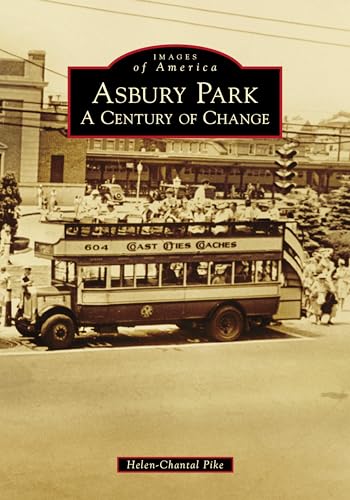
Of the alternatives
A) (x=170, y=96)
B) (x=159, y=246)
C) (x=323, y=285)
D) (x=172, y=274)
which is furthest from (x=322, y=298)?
(x=170, y=96)

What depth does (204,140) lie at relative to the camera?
3688 mm

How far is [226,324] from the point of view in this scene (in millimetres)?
3783

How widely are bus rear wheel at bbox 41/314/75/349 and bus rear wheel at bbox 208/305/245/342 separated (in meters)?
0.70

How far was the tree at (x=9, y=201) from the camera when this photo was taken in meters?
3.53

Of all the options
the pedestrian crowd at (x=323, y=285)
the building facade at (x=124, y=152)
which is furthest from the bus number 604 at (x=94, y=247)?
the pedestrian crowd at (x=323, y=285)

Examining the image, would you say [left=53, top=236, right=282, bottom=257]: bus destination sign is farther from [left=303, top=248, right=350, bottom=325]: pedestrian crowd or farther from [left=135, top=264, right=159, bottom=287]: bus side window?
[left=303, top=248, right=350, bottom=325]: pedestrian crowd

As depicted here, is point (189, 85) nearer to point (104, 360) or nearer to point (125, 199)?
point (125, 199)

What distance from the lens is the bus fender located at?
3525 millimetres

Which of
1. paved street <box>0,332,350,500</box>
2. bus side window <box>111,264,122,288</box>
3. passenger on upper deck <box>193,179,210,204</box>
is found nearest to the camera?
paved street <box>0,332,350,500</box>

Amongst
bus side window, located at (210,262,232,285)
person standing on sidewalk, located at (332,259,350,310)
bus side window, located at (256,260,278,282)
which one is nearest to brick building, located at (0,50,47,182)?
bus side window, located at (210,262,232,285)

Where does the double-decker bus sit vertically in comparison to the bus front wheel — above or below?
above

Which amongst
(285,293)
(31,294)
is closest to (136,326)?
(31,294)

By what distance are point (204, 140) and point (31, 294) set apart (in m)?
1.12

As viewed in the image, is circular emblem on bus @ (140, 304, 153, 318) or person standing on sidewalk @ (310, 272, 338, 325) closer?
circular emblem on bus @ (140, 304, 153, 318)
